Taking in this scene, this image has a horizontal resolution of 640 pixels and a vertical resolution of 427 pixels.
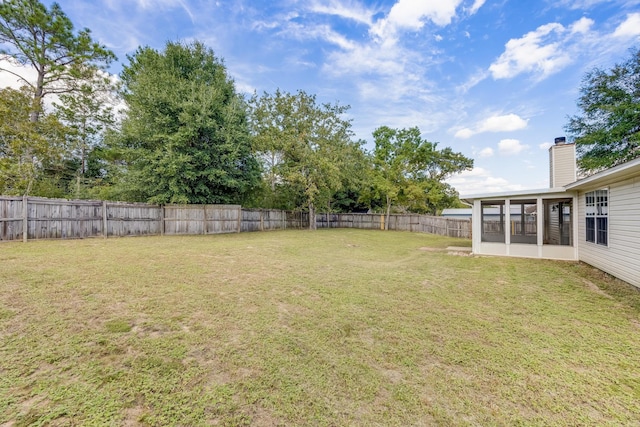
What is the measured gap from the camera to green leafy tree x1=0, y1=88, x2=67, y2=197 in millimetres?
10367

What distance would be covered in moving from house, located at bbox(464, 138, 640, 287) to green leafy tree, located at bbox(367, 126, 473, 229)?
Result: 36.2 ft

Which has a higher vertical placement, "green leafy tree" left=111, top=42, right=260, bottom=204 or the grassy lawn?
"green leafy tree" left=111, top=42, right=260, bottom=204

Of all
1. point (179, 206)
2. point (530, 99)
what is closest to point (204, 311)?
point (179, 206)

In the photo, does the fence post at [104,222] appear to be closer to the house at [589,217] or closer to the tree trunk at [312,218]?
the tree trunk at [312,218]

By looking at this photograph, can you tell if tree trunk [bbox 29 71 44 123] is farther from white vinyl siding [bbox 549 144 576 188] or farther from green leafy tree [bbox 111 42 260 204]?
white vinyl siding [bbox 549 144 576 188]

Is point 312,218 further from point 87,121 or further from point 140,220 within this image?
point 87,121

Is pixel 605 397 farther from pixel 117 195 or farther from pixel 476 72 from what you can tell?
pixel 117 195

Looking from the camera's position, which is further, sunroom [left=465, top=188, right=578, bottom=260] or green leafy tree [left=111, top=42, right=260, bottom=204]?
green leafy tree [left=111, top=42, right=260, bottom=204]

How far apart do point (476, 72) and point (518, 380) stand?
14.0m

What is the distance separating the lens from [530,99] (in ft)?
41.2

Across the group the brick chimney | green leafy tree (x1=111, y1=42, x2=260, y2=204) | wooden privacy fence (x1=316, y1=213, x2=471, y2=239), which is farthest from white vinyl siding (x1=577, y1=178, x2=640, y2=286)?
green leafy tree (x1=111, y1=42, x2=260, y2=204)

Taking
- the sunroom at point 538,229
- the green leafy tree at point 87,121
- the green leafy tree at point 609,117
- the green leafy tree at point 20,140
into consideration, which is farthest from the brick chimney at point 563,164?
the green leafy tree at point 87,121

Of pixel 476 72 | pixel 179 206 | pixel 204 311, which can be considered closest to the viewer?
pixel 204 311

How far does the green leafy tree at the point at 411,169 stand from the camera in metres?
21.3
